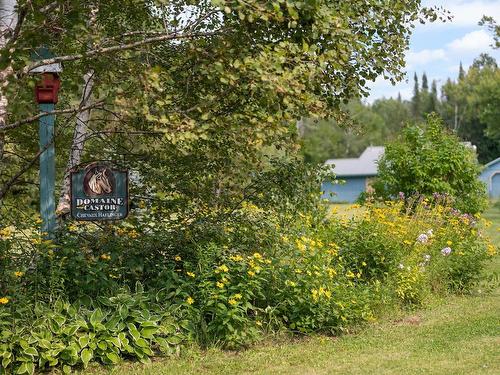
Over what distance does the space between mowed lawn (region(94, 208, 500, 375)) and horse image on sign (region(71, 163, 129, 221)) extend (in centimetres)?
139

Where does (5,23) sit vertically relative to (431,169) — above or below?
above

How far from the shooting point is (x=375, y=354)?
22.0 ft

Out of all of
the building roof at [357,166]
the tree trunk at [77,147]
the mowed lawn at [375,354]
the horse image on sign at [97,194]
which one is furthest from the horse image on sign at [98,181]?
the building roof at [357,166]

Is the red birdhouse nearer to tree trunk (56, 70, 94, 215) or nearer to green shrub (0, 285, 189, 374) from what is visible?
tree trunk (56, 70, 94, 215)

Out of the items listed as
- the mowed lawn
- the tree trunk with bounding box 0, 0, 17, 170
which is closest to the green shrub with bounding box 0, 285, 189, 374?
the mowed lawn

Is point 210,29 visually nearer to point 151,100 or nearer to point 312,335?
point 151,100

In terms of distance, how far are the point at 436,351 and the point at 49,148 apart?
393cm

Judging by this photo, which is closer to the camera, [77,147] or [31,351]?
[31,351]

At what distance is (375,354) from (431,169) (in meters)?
6.23

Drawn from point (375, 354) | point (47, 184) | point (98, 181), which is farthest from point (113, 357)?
point (375, 354)

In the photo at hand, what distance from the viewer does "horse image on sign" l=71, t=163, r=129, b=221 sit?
6777mm

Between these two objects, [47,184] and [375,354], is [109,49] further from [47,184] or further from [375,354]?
[375,354]

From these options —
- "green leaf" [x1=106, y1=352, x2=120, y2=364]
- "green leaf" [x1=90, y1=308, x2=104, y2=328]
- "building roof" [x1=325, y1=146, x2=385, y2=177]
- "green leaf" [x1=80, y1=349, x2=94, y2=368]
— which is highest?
"building roof" [x1=325, y1=146, x2=385, y2=177]

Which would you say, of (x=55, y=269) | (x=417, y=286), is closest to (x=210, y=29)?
(x=55, y=269)
